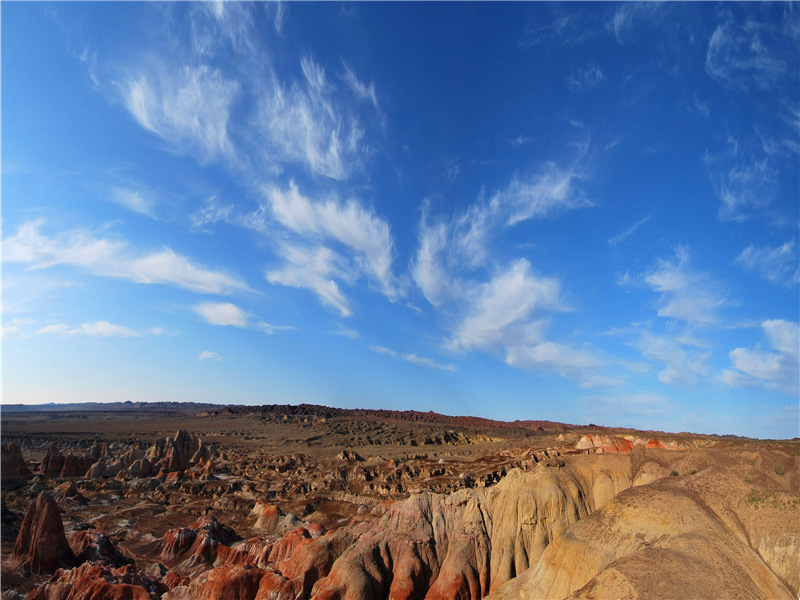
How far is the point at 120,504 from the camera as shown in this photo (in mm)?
63188

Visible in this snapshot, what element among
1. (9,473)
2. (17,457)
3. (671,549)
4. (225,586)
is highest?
(671,549)

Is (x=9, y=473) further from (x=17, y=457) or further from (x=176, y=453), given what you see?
(x=176, y=453)

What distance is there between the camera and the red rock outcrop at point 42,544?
113 feet

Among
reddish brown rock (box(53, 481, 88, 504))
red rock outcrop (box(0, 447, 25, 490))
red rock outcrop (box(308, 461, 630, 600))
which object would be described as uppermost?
red rock outcrop (box(308, 461, 630, 600))

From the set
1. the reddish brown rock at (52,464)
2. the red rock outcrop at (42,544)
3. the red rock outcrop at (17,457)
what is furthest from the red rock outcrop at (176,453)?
the red rock outcrop at (42,544)

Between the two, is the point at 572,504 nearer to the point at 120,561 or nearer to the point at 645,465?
the point at 645,465

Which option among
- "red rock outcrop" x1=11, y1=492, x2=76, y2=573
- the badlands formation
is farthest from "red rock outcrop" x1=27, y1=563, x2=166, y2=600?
"red rock outcrop" x1=11, y1=492, x2=76, y2=573

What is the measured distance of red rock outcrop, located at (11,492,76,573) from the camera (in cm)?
3438

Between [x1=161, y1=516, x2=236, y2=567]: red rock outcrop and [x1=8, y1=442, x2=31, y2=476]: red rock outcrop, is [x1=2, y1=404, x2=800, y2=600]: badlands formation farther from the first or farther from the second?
[x1=8, y1=442, x2=31, y2=476]: red rock outcrop

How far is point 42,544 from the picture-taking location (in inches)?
1364

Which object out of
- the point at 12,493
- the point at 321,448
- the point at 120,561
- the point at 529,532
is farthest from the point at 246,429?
the point at 529,532

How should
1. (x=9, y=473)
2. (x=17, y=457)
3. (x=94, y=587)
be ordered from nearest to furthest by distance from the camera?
(x=94, y=587), (x=9, y=473), (x=17, y=457)

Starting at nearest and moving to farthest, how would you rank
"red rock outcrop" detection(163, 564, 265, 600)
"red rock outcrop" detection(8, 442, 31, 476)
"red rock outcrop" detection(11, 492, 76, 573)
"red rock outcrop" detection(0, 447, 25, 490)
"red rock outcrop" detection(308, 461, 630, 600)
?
"red rock outcrop" detection(308, 461, 630, 600)
"red rock outcrop" detection(163, 564, 265, 600)
"red rock outcrop" detection(11, 492, 76, 573)
"red rock outcrop" detection(0, 447, 25, 490)
"red rock outcrop" detection(8, 442, 31, 476)

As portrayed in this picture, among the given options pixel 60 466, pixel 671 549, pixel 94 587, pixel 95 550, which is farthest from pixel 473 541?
pixel 60 466
